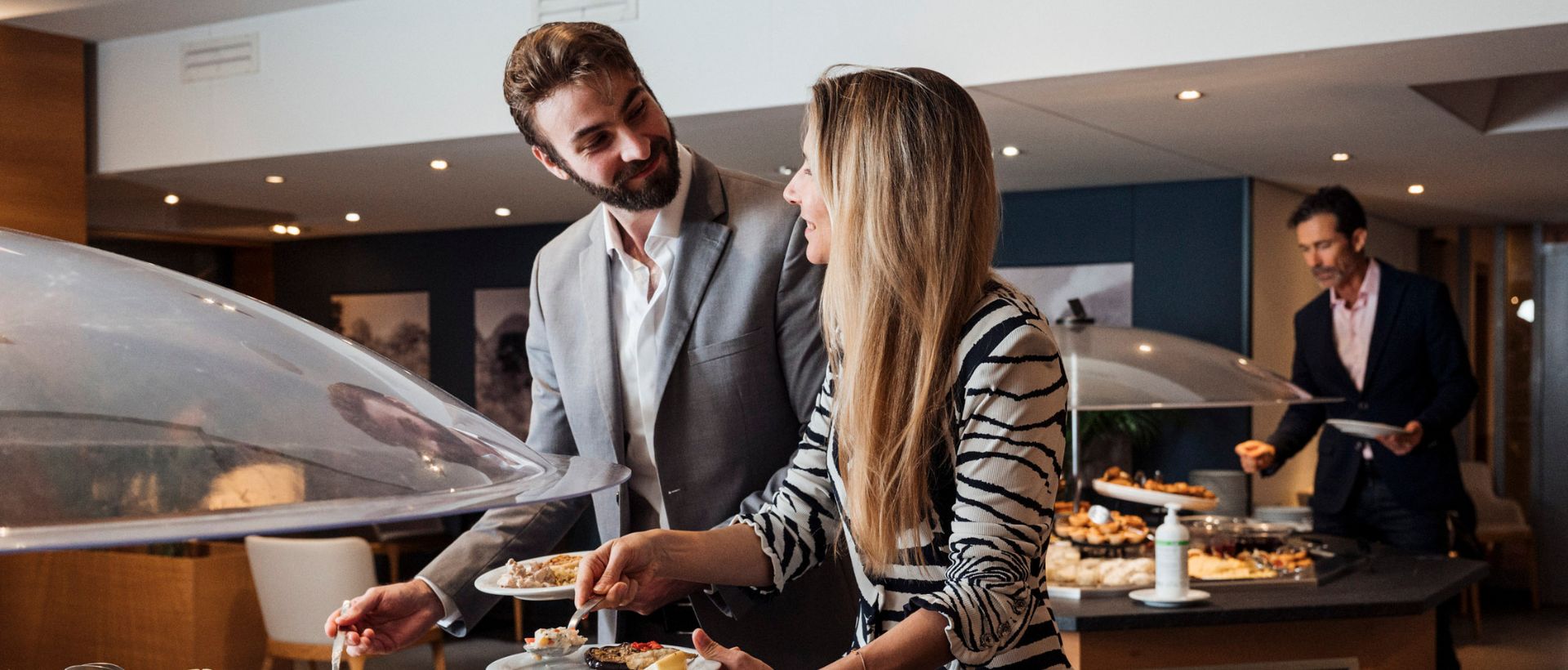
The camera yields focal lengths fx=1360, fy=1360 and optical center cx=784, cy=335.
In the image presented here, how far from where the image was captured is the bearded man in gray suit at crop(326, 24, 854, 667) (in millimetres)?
1816

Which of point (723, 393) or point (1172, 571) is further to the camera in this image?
Result: point (1172, 571)

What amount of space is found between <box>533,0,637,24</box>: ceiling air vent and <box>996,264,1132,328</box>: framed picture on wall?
10.2 feet

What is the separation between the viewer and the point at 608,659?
1326mm

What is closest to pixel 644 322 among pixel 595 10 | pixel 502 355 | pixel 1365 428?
pixel 1365 428

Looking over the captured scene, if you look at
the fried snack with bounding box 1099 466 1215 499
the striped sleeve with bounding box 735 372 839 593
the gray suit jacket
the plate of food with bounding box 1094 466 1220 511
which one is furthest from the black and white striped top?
the fried snack with bounding box 1099 466 1215 499

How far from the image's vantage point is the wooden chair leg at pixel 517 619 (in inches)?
275

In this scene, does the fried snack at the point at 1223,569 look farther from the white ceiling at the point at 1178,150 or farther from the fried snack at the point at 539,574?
the fried snack at the point at 539,574

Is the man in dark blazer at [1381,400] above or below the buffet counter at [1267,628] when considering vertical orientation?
above

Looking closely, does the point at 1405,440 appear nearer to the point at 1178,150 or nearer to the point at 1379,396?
the point at 1379,396

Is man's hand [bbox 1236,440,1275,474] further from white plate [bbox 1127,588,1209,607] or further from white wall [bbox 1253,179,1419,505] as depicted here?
white wall [bbox 1253,179,1419,505]

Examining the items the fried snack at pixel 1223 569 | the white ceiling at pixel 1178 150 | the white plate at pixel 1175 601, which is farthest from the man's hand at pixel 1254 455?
the white plate at pixel 1175 601

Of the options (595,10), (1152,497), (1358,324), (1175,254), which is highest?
(595,10)

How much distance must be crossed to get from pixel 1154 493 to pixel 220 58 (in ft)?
13.8

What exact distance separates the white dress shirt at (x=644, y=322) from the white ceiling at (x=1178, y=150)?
2602 mm
